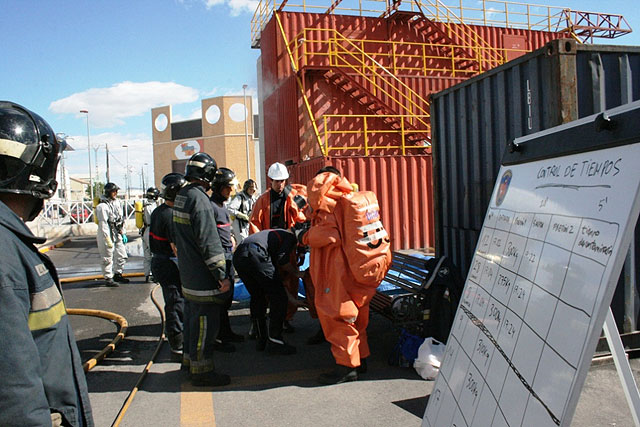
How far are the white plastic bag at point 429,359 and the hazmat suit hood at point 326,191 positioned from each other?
155 centimetres

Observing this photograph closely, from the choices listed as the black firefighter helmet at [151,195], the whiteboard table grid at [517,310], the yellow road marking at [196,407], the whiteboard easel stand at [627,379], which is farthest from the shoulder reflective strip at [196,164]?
the black firefighter helmet at [151,195]

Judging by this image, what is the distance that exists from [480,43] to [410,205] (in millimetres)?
10161

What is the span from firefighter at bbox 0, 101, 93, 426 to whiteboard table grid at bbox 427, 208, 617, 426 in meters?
1.42

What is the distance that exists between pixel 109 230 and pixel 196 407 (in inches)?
260

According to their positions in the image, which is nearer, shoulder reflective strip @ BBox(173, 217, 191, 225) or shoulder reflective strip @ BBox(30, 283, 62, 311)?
shoulder reflective strip @ BBox(30, 283, 62, 311)

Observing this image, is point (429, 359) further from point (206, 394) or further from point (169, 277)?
point (169, 277)

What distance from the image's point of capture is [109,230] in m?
9.69

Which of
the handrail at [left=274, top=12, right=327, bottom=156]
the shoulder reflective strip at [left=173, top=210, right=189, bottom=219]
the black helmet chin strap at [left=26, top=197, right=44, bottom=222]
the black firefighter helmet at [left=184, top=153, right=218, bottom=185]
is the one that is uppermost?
the handrail at [left=274, top=12, right=327, bottom=156]

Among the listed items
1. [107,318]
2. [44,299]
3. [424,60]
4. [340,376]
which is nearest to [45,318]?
[44,299]

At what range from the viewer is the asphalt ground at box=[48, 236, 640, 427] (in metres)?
3.73

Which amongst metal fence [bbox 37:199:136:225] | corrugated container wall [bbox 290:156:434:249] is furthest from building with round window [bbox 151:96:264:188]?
corrugated container wall [bbox 290:156:434:249]

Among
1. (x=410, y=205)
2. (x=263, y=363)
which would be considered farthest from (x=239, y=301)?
(x=410, y=205)

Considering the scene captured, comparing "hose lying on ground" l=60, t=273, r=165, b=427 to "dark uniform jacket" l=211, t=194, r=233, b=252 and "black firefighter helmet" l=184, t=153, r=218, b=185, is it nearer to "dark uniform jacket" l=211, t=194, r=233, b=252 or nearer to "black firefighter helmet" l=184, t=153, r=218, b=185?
"dark uniform jacket" l=211, t=194, r=233, b=252

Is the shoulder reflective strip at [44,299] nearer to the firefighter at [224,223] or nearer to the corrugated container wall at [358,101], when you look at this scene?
the firefighter at [224,223]
